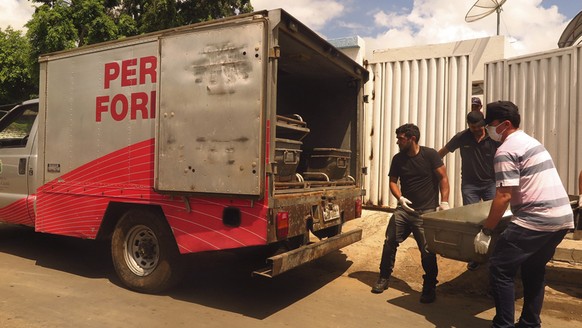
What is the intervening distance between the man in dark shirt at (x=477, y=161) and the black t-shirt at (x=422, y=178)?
647 millimetres

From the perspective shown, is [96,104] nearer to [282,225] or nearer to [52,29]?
[282,225]

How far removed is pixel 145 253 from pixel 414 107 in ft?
16.6

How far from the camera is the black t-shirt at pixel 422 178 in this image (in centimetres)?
466

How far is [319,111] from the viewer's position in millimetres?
6219

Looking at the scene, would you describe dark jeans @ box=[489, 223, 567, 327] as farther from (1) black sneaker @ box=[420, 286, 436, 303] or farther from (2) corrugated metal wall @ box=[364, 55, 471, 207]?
(2) corrugated metal wall @ box=[364, 55, 471, 207]

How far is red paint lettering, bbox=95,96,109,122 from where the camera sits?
4750 millimetres

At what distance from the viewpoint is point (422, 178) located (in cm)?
468

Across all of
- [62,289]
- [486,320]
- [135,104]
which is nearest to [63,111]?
[135,104]

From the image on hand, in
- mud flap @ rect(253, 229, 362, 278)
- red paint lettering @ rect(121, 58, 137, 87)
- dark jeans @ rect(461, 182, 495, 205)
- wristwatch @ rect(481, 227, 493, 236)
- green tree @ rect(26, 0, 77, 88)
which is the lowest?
mud flap @ rect(253, 229, 362, 278)

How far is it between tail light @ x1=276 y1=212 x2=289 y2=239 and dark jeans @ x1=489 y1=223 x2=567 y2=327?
A: 1.71 metres

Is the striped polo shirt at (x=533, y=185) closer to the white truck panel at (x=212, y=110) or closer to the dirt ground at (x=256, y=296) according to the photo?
the dirt ground at (x=256, y=296)

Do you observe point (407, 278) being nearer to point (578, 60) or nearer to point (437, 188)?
point (437, 188)


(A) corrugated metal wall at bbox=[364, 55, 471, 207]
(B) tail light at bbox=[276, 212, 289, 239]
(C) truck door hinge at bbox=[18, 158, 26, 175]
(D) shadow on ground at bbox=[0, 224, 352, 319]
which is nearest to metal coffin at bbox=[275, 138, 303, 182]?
(B) tail light at bbox=[276, 212, 289, 239]

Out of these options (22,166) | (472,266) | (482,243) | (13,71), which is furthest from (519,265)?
(13,71)
